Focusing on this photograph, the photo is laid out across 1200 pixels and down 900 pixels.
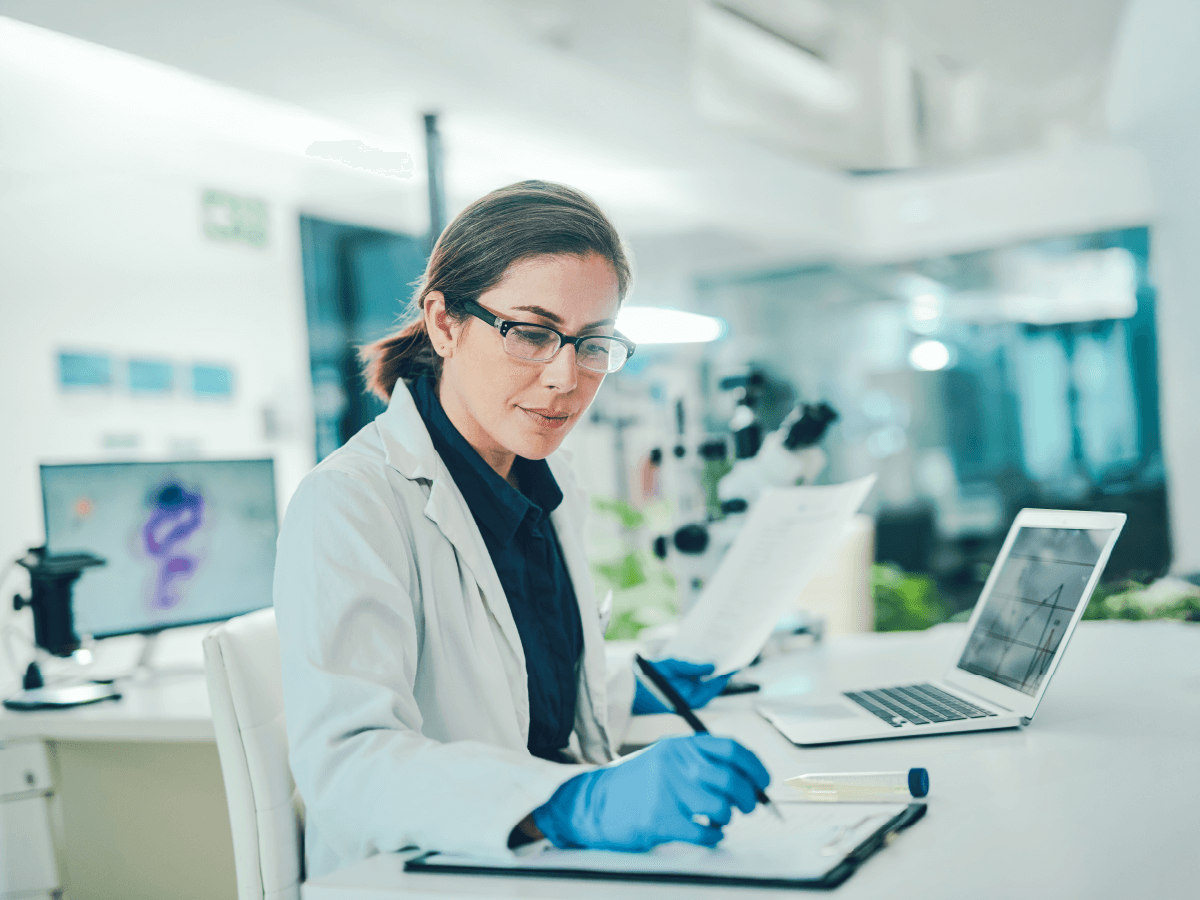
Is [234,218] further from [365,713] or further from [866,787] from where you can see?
[866,787]

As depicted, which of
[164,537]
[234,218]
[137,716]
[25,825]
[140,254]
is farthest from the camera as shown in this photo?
[234,218]

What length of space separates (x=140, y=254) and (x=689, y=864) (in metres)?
3.11

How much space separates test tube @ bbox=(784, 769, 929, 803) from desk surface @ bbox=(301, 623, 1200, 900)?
28 millimetres

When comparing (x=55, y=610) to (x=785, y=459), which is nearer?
(x=785, y=459)

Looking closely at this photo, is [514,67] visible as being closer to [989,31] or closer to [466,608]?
[989,31]

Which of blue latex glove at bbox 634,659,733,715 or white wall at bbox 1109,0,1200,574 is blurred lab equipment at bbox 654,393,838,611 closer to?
blue latex glove at bbox 634,659,733,715

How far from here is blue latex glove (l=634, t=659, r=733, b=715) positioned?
1420 millimetres

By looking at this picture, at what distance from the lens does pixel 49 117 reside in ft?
8.79

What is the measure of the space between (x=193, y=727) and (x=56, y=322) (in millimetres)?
1732

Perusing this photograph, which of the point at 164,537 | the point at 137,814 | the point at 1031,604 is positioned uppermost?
the point at 164,537

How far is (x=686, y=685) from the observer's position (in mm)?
1433

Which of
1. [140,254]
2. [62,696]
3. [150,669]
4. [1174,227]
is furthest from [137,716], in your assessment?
[1174,227]

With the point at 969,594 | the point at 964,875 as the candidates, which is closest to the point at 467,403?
the point at 964,875

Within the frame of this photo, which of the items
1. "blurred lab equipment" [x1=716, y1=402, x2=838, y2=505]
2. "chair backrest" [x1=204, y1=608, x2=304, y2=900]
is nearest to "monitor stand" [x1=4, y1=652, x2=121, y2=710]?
"chair backrest" [x1=204, y1=608, x2=304, y2=900]
